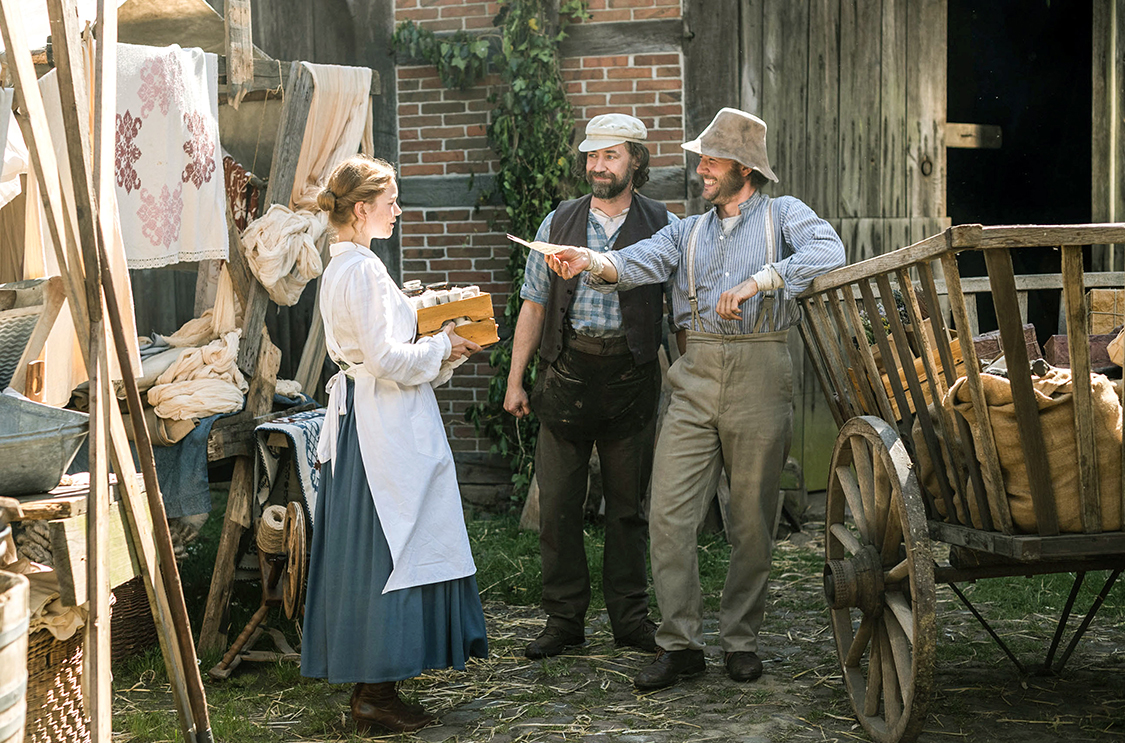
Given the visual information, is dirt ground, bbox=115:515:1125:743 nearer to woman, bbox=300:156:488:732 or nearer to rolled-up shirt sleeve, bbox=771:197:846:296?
woman, bbox=300:156:488:732

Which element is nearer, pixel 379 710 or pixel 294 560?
pixel 379 710

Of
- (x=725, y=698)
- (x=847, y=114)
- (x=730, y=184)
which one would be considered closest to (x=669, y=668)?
(x=725, y=698)

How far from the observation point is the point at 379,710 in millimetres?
3498

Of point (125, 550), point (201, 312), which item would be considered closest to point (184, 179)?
point (201, 312)

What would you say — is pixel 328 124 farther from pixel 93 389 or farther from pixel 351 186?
pixel 93 389

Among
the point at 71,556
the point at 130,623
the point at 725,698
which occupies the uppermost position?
the point at 71,556

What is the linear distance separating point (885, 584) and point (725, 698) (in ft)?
2.75

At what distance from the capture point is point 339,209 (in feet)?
11.5

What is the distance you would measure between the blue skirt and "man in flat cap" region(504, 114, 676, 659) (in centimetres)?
88

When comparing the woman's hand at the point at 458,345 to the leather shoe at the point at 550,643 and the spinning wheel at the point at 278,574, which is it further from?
the leather shoe at the point at 550,643

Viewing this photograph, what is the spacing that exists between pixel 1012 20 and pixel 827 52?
2515mm

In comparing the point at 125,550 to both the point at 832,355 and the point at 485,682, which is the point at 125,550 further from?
the point at 832,355

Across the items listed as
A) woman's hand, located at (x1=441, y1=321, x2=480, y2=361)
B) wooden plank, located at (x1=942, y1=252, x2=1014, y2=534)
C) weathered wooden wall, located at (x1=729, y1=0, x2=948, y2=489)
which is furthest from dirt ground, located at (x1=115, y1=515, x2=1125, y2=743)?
weathered wooden wall, located at (x1=729, y1=0, x2=948, y2=489)

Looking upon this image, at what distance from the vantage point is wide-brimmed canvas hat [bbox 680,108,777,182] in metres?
3.91
